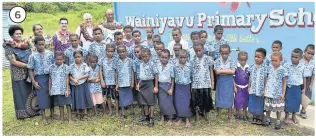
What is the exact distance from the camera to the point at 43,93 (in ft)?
16.6

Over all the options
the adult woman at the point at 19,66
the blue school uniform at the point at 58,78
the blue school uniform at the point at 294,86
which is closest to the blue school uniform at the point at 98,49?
the blue school uniform at the point at 58,78

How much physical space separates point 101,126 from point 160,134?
865 mm

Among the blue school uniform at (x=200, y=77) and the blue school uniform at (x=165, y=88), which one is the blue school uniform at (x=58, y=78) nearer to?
the blue school uniform at (x=165, y=88)

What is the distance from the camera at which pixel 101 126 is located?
505 cm

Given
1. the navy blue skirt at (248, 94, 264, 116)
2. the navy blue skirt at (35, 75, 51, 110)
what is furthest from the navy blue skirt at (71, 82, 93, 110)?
the navy blue skirt at (248, 94, 264, 116)

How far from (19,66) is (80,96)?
93 centimetres

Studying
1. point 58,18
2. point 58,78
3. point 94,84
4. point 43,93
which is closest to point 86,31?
point 94,84

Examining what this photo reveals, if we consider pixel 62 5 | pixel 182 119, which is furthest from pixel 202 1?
pixel 62 5

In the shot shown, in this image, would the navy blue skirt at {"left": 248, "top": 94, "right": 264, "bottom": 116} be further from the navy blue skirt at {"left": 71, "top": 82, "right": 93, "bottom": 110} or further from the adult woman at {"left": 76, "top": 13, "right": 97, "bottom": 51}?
the adult woman at {"left": 76, "top": 13, "right": 97, "bottom": 51}

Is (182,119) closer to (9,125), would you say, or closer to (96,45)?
(96,45)

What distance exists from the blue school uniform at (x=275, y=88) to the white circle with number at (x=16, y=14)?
166 inches

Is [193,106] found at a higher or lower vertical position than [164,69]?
lower

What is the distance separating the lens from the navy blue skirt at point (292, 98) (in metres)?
4.77

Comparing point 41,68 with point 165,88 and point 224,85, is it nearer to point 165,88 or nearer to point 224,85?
point 165,88
